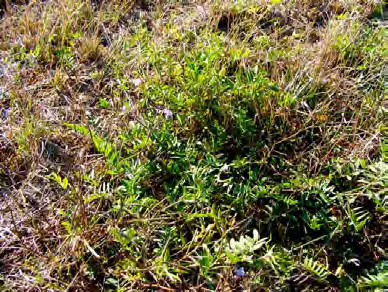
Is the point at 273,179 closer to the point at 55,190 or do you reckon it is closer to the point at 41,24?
the point at 55,190

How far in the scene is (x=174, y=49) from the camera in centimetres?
239

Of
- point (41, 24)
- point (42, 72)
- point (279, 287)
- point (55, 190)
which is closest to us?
point (279, 287)

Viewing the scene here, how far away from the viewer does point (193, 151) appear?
1.87 metres

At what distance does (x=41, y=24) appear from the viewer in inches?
101

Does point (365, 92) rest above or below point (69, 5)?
below

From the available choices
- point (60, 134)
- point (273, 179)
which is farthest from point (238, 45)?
point (60, 134)

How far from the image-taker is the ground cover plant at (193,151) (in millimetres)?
1580

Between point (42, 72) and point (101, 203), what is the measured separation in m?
1.02

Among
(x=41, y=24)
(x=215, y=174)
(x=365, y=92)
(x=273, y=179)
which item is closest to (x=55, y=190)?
(x=215, y=174)

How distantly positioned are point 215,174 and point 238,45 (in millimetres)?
940

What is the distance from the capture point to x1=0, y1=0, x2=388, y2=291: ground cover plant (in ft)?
5.18

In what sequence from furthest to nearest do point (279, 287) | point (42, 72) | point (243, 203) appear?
point (42, 72), point (243, 203), point (279, 287)

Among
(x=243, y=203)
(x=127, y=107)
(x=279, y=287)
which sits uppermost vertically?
(x=127, y=107)

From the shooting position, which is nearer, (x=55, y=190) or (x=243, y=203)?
(x=243, y=203)
